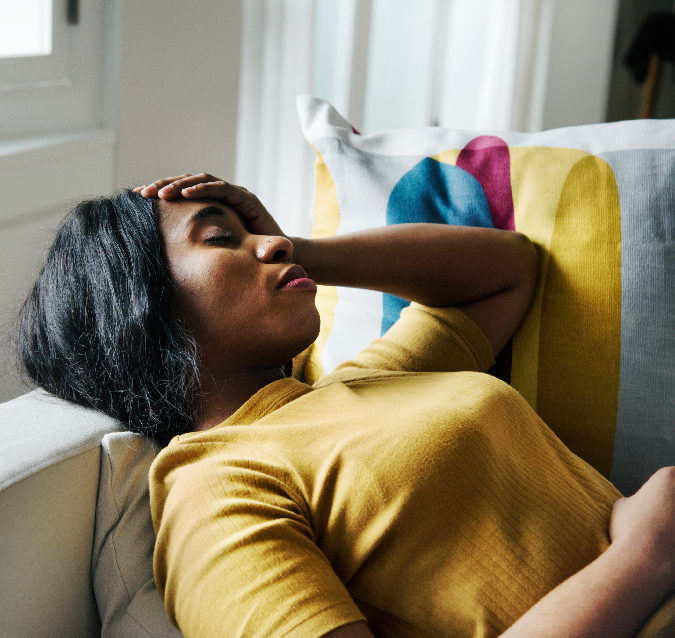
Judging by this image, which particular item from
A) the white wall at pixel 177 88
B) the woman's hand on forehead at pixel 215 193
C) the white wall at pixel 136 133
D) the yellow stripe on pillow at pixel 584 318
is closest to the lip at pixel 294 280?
the woman's hand on forehead at pixel 215 193

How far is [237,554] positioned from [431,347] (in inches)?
18.1

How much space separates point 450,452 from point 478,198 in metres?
0.51

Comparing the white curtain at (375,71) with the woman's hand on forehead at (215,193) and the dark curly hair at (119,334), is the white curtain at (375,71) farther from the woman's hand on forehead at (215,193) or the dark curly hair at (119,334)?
the dark curly hair at (119,334)

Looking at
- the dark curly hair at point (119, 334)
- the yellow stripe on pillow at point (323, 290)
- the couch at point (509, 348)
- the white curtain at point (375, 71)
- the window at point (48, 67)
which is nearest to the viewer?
the couch at point (509, 348)

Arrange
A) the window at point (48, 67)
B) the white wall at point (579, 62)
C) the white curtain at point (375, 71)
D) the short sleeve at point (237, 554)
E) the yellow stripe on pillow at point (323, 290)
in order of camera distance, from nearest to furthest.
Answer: the short sleeve at point (237, 554)
the yellow stripe on pillow at point (323, 290)
the window at point (48, 67)
the white curtain at point (375, 71)
the white wall at point (579, 62)

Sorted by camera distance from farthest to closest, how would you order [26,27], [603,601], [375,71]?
[375,71]
[26,27]
[603,601]

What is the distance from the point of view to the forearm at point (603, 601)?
2.01ft

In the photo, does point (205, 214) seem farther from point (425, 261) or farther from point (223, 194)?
point (425, 261)

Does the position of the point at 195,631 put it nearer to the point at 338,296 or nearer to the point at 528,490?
the point at 528,490

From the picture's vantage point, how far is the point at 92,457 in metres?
0.76

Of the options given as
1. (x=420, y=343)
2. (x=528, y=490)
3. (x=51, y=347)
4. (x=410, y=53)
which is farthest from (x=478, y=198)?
(x=410, y=53)

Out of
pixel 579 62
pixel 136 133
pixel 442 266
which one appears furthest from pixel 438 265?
pixel 579 62

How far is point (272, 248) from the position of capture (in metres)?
0.88

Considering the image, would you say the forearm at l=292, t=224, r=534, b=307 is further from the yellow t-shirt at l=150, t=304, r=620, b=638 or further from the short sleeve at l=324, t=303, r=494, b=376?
the yellow t-shirt at l=150, t=304, r=620, b=638
